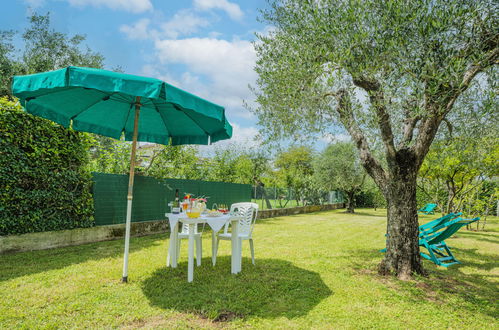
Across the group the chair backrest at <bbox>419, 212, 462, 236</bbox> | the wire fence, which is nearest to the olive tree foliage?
the chair backrest at <bbox>419, 212, 462, 236</bbox>

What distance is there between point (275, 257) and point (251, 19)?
4.90 metres

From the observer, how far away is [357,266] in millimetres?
5402

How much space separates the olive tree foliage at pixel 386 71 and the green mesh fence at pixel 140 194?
14.2 ft

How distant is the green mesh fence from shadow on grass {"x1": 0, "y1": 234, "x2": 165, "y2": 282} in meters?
0.81

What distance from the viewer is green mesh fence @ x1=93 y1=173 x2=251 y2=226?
715 centimetres

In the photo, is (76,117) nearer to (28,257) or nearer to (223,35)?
(28,257)

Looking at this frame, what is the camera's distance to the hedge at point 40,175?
5.33 meters

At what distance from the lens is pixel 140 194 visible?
8.38m

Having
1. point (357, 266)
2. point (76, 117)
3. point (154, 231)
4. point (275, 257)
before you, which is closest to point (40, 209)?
point (76, 117)

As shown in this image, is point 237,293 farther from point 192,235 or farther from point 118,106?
point 118,106

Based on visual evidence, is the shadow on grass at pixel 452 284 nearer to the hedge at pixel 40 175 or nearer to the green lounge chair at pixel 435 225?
the green lounge chair at pixel 435 225

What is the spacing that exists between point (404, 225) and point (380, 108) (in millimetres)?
1875

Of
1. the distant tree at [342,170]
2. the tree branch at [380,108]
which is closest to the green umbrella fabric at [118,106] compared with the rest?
the tree branch at [380,108]

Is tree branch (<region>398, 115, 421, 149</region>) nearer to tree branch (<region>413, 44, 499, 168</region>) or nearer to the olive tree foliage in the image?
the olive tree foliage
